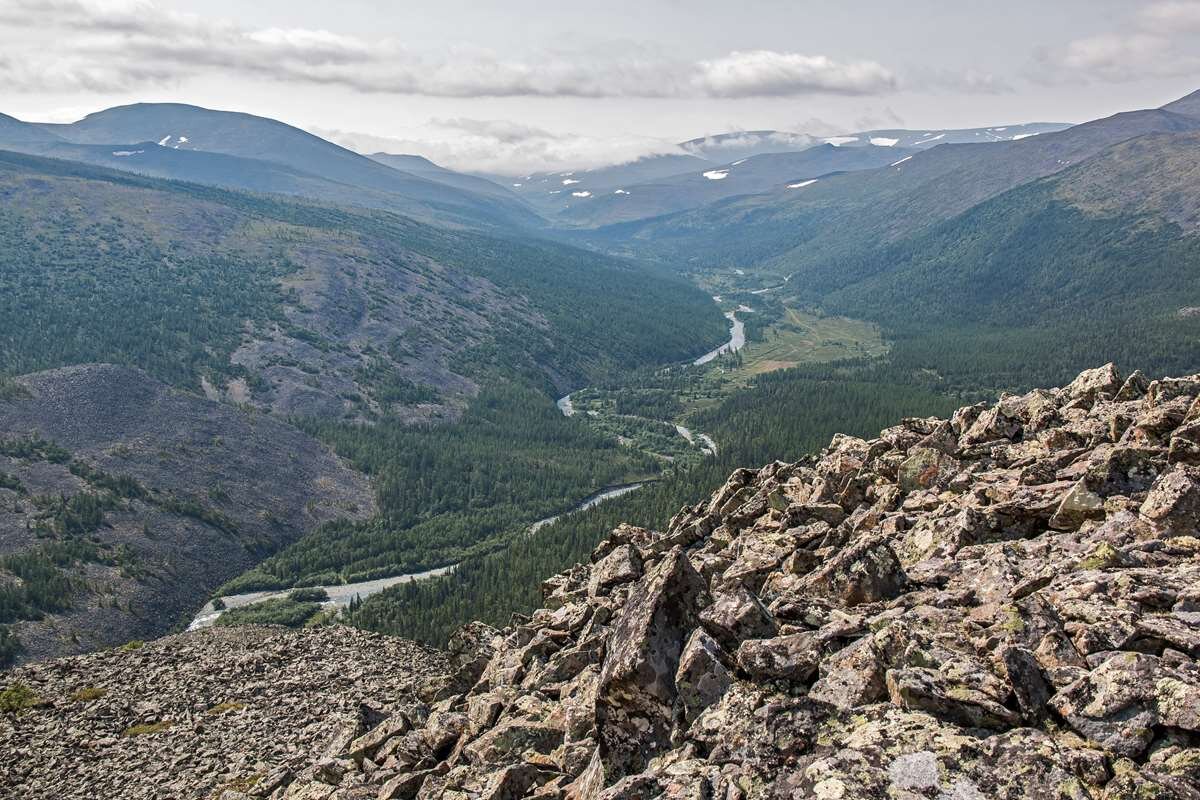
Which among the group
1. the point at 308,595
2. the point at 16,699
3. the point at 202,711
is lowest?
the point at 308,595

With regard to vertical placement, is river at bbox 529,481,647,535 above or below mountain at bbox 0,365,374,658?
below

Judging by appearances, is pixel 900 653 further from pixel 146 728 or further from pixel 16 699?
pixel 16 699

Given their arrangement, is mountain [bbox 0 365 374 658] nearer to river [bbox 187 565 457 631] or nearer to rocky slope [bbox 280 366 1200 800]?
river [bbox 187 565 457 631]

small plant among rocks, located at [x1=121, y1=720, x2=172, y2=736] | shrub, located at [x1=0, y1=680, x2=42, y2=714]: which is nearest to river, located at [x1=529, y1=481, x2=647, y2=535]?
shrub, located at [x1=0, y1=680, x2=42, y2=714]

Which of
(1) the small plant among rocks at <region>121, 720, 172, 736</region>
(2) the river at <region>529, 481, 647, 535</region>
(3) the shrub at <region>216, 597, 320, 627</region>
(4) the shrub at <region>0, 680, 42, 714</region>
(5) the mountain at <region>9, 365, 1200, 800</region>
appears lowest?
(2) the river at <region>529, 481, 647, 535</region>

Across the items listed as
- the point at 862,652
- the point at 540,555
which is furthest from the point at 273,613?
the point at 862,652

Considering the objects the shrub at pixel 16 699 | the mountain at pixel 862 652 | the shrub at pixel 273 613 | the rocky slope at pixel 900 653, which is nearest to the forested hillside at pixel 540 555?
the shrub at pixel 273 613
